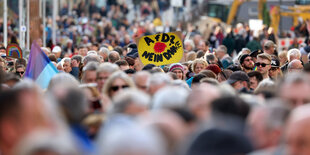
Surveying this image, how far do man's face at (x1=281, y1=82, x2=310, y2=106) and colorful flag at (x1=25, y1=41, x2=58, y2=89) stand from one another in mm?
5497

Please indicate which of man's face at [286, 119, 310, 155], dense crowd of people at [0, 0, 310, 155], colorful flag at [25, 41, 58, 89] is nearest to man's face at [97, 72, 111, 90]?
dense crowd of people at [0, 0, 310, 155]

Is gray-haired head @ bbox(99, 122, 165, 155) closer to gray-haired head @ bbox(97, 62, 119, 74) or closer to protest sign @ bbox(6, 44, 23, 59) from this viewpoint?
gray-haired head @ bbox(97, 62, 119, 74)

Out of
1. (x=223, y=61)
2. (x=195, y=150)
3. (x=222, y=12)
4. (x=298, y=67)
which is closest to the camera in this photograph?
(x=195, y=150)

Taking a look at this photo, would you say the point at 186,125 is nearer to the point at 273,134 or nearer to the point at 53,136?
the point at 273,134

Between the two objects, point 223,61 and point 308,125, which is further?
point 223,61

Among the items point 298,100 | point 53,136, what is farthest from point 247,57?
point 53,136

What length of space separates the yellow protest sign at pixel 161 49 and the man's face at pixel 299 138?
33.7 ft

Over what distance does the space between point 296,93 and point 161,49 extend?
29.8 feet

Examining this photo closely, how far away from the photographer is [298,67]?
12961mm

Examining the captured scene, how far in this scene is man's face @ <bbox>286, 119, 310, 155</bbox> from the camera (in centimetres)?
486

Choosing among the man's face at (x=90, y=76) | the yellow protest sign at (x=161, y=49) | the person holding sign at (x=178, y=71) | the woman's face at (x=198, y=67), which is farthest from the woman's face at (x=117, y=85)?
the yellow protest sign at (x=161, y=49)

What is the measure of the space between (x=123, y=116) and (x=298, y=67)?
7529 millimetres

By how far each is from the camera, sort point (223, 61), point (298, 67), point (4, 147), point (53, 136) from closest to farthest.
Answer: point (53, 136) → point (4, 147) → point (298, 67) → point (223, 61)

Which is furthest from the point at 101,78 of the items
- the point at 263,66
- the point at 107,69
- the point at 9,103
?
the point at 9,103
